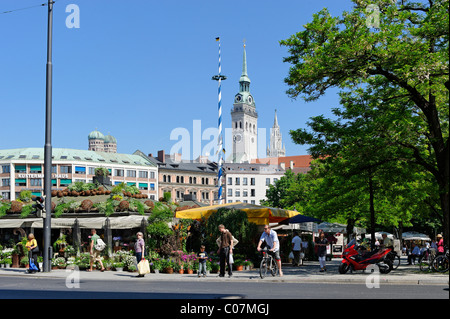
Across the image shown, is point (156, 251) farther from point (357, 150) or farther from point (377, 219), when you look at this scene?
point (377, 219)

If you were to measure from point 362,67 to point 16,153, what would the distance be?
109m

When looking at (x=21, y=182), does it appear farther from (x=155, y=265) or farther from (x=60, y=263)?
(x=155, y=265)

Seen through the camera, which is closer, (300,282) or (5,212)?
(300,282)

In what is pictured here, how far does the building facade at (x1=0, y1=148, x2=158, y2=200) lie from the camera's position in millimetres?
114562

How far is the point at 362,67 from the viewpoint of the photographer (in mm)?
19547

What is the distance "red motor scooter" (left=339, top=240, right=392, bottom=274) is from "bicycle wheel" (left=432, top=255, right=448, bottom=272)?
181cm

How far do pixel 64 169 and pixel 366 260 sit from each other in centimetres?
10341

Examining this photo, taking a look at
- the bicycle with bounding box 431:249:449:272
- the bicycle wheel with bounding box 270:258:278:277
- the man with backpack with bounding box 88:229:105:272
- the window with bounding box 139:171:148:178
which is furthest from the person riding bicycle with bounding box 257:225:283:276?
the window with bounding box 139:171:148:178

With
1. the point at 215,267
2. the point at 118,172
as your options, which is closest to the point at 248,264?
the point at 215,267

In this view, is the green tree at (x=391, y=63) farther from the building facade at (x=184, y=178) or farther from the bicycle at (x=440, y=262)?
the building facade at (x=184, y=178)

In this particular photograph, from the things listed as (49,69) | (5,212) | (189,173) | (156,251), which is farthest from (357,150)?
(189,173)

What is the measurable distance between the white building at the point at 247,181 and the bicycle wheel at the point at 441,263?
123871 mm

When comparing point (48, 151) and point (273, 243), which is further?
point (48, 151)

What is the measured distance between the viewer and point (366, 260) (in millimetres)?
21312
